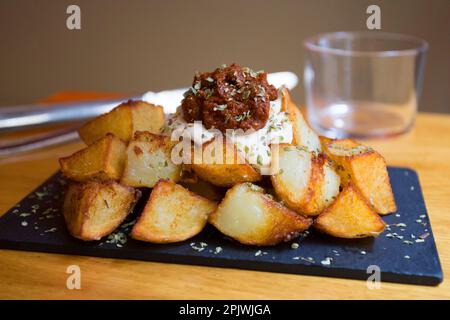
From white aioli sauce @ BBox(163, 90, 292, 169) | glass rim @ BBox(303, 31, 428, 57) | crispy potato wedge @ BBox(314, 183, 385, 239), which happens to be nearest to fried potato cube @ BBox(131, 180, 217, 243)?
white aioli sauce @ BBox(163, 90, 292, 169)

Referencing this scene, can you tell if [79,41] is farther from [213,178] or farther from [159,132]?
[213,178]

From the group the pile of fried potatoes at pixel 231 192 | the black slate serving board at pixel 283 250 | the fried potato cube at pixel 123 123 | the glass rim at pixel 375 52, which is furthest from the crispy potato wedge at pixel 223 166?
the glass rim at pixel 375 52

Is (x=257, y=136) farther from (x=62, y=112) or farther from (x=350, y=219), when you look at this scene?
(x=62, y=112)

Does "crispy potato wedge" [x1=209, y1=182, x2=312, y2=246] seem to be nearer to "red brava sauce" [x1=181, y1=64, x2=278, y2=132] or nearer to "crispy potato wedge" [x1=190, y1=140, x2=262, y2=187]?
"crispy potato wedge" [x1=190, y1=140, x2=262, y2=187]

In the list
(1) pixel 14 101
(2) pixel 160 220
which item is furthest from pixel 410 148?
(1) pixel 14 101

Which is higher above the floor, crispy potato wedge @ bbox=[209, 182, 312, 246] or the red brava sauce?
the red brava sauce

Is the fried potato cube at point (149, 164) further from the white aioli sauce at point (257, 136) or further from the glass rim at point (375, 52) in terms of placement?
the glass rim at point (375, 52)

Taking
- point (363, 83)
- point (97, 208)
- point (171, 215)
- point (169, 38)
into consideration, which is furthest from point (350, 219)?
point (169, 38)
